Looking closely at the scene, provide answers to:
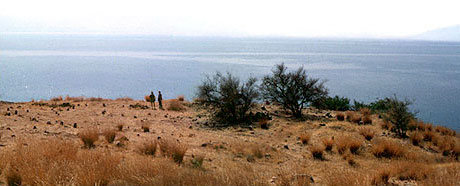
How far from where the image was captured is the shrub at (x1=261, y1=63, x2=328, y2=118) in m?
20.8

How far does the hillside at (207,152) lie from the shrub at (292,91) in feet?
3.26

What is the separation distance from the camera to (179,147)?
8.41m

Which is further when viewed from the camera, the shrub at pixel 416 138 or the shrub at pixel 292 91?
the shrub at pixel 292 91

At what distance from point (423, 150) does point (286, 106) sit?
8883 millimetres

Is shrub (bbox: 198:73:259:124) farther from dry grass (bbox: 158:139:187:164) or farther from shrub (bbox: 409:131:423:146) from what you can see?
dry grass (bbox: 158:139:187:164)

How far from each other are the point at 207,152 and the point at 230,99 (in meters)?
9.13

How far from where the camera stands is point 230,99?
63.3ft

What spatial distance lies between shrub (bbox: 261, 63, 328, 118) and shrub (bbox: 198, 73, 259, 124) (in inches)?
52.1

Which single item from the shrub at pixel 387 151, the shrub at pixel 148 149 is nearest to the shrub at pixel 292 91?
the shrub at pixel 387 151

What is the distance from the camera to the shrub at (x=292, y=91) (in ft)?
68.1

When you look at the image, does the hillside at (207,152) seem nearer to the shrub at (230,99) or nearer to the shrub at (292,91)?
the shrub at (292,91)

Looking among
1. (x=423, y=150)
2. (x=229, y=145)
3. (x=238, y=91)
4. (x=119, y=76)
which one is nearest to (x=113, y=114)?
(x=238, y=91)

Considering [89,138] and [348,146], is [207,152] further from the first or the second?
[348,146]

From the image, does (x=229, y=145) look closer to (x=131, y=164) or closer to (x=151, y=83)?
(x=131, y=164)
